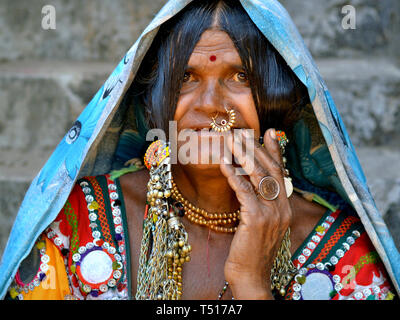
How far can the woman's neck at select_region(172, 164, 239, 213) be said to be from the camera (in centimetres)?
211

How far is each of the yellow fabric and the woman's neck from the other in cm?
53

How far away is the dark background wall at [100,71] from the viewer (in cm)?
310

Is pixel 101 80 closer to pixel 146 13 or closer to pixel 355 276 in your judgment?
pixel 146 13

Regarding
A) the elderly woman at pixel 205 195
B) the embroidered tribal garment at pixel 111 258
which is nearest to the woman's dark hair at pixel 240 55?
the elderly woman at pixel 205 195

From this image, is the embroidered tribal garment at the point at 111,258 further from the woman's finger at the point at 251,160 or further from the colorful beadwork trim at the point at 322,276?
the woman's finger at the point at 251,160

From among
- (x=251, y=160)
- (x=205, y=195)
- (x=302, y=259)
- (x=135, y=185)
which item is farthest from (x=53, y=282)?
(x=302, y=259)

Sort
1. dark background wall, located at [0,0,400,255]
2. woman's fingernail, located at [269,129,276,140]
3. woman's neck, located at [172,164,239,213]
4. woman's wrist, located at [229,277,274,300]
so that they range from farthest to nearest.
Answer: dark background wall, located at [0,0,400,255] → woman's neck, located at [172,164,239,213] → woman's fingernail, located at [269,129,276,140] → woman's wrist, located at [229,277,274,300]

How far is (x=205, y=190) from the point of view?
7.04 ft

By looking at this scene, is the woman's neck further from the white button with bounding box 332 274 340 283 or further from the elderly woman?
the white button with bounding box 332 274 340 283

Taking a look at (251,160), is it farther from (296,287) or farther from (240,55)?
(296,287)

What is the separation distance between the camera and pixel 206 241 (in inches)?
85.2

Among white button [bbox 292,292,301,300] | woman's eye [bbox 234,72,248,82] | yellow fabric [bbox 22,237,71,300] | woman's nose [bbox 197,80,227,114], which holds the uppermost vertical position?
woman's eye [bbox 234,72,248,82]

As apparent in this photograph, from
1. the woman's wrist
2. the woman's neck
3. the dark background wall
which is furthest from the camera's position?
the dark background wall

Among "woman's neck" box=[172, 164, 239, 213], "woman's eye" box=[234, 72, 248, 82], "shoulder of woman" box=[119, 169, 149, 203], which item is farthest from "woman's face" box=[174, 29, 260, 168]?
"shoulder of woman" box=[119, 169, 149, 203]
